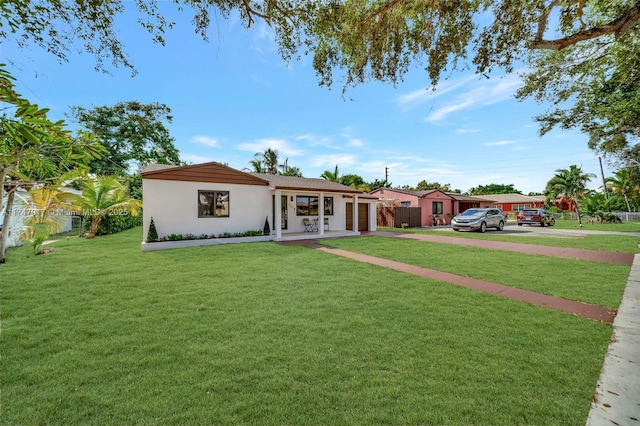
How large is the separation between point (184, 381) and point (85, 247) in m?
12.1

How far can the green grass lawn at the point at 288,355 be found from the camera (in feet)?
7.21

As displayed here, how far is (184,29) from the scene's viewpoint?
573 centimetres

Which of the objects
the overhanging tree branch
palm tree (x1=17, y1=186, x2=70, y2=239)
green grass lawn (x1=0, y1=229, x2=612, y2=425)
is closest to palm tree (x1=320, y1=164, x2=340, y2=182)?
palm tree (x1=17, y1=186, x2=70, y2=239)

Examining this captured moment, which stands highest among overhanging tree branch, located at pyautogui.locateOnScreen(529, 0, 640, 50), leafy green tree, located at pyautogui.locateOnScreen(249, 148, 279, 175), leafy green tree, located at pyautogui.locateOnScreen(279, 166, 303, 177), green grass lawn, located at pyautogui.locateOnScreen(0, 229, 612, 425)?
leafy green tree, located at pyautogui.locateOnScreen(249, 148, 279, 175)

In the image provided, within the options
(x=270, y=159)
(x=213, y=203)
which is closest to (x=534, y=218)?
(x=213, y=203)

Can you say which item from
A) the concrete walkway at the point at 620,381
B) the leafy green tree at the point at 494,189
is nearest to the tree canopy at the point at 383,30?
the concrete walkway at the point at 620,381

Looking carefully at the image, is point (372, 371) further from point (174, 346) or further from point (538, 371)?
point (174, 346)

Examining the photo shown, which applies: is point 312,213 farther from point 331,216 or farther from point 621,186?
point 621,186

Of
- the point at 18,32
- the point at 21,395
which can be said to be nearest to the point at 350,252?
the point at 21,395

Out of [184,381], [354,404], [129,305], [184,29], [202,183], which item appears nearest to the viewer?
[354,404]

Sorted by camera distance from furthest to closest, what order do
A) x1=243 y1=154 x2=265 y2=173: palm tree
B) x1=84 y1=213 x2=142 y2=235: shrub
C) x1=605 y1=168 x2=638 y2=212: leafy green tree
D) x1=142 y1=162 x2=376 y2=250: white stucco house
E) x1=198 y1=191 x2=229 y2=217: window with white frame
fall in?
x1=605 y1=168 x2=638 y2=212: leafy green tree
x1=243 y1=154 x2=265 y2=173: palm tree
x1=84 y1=213 x2=142 y2=235: shrub
x1=198 y1=191 x2=229 y2=217: window with white frame
x1=142 y1=162 x2=376 y2=250: white stucco house

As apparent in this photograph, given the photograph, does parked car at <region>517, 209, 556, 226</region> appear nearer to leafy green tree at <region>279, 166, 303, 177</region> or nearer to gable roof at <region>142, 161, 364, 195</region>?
gable roof at <region>142, 161, 364, 195</region>

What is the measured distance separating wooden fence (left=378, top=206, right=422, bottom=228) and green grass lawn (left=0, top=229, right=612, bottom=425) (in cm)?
1839

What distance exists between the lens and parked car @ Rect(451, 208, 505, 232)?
19.0 metres
